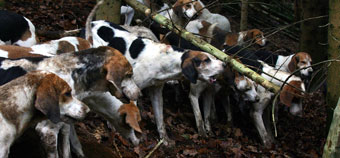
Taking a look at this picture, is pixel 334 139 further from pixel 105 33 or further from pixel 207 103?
pixel 207 103

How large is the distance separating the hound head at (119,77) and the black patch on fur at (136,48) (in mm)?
1807

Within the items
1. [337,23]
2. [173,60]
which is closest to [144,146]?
[173,60]

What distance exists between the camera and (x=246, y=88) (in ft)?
28.2

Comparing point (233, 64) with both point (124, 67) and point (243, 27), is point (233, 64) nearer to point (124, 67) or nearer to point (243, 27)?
point (124, 67)

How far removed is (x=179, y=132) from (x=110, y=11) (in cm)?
264

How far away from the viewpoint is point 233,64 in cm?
659

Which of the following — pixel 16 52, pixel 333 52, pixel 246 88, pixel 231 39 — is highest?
pixel 16 52

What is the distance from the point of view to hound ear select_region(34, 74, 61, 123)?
4230 mm

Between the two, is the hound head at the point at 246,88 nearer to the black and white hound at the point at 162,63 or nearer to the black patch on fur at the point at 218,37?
the black and white hound at the point at 162,63

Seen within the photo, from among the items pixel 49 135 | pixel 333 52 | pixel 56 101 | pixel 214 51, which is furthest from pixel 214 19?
pixel 56 101

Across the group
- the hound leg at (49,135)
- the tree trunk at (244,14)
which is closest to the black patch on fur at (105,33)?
the hound leg at (49,135)

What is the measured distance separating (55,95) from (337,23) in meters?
5.34

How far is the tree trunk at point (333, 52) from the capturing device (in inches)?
313

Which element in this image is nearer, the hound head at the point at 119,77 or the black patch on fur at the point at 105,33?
the hound head at the point at 119,77
